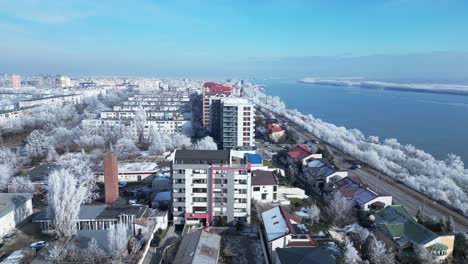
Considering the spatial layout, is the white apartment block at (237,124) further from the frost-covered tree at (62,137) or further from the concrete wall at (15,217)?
the concrete wall at (15,217)

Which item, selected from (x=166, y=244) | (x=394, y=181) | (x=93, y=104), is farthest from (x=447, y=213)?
(x=93, y=104)

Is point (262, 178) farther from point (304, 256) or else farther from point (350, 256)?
point (304, 256)

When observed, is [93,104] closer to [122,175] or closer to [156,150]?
[156,150]

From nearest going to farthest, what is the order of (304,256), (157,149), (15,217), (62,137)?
(304,256), (15,217), (157,149), (62,137)

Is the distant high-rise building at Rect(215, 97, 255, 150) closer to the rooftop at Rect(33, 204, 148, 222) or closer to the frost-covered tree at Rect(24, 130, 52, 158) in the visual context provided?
the frost-covered tree at Rect(24, 130, 52, 158)

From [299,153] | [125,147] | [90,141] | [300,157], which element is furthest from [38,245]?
[90,141]

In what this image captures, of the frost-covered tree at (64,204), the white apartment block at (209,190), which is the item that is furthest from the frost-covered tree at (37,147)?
the white apartment block at (209,190)
